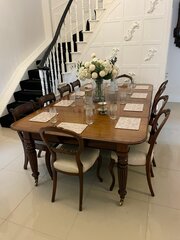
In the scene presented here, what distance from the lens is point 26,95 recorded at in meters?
4.27

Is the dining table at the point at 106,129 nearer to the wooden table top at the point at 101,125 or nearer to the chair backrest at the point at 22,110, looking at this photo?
the wooden table top at the point at 101,125

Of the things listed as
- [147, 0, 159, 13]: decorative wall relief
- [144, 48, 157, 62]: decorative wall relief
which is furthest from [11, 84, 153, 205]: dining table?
[147, 0, 159, 13]: decorative wall relief

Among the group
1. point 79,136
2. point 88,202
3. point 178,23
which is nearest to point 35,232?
point 88,202

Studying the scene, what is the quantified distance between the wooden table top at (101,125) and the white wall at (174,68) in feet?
8.30

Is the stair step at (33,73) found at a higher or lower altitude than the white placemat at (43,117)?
higher

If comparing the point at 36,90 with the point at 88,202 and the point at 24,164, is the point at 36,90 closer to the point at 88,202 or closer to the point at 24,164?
the point at 24,164

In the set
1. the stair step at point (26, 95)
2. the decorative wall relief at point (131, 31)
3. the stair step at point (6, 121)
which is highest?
the decorative wall relief at point (131, 31)

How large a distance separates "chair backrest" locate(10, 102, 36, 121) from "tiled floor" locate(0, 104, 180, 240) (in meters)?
0.76

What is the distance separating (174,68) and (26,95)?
3405 millimetres

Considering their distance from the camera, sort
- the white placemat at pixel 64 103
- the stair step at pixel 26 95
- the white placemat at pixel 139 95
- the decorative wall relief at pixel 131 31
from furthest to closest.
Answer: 1. the stair step at pixel 26 95
2. the decorative wall relief at pixel 131 31
3. the white placemat at pixel 139 95
4. the white placemat at pixel 64 103

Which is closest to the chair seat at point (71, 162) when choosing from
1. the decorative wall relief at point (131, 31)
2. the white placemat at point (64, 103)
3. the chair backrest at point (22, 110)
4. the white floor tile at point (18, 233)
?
the white floor tile at point (18, 233)

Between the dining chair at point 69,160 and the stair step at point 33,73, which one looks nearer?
the dining chair at point 69,160

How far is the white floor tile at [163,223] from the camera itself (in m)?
1.62

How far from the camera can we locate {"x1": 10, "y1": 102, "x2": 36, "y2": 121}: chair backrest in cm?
218
